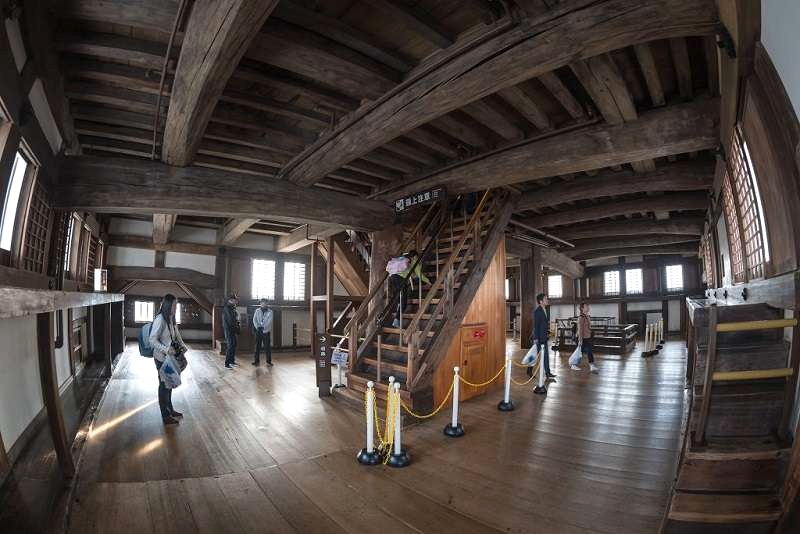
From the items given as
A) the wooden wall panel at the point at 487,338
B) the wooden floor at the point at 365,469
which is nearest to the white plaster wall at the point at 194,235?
the wooden floor at the point at 365,469

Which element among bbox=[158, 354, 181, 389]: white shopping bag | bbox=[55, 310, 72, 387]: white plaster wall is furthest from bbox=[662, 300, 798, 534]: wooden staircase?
bbox=[55, 310, 72, 387]: white plaster wall

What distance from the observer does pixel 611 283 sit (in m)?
16.5

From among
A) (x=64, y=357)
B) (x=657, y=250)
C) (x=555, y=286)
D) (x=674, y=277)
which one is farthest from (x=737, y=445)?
(x=555, y=286)

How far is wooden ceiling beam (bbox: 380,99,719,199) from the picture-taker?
12.3 feet

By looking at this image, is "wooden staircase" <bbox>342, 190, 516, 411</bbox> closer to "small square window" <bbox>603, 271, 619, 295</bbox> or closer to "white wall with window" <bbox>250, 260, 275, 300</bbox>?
"white wall with window" <bbox>250, 260, 275, 300</bbox>

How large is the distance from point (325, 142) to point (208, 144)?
5.62 feet

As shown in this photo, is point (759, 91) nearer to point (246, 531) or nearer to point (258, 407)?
point (246, 531)

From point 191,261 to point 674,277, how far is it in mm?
18571

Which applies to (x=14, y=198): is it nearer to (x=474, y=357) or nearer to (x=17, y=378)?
(x=17, y=378)

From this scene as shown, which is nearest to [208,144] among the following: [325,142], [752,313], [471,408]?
[325,142]

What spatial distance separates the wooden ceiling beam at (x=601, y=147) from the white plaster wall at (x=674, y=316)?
14.2m

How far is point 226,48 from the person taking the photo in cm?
252

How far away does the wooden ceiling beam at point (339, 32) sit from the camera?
2789 millimetres

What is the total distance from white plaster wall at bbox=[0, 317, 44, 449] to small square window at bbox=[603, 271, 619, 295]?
18.5 m
